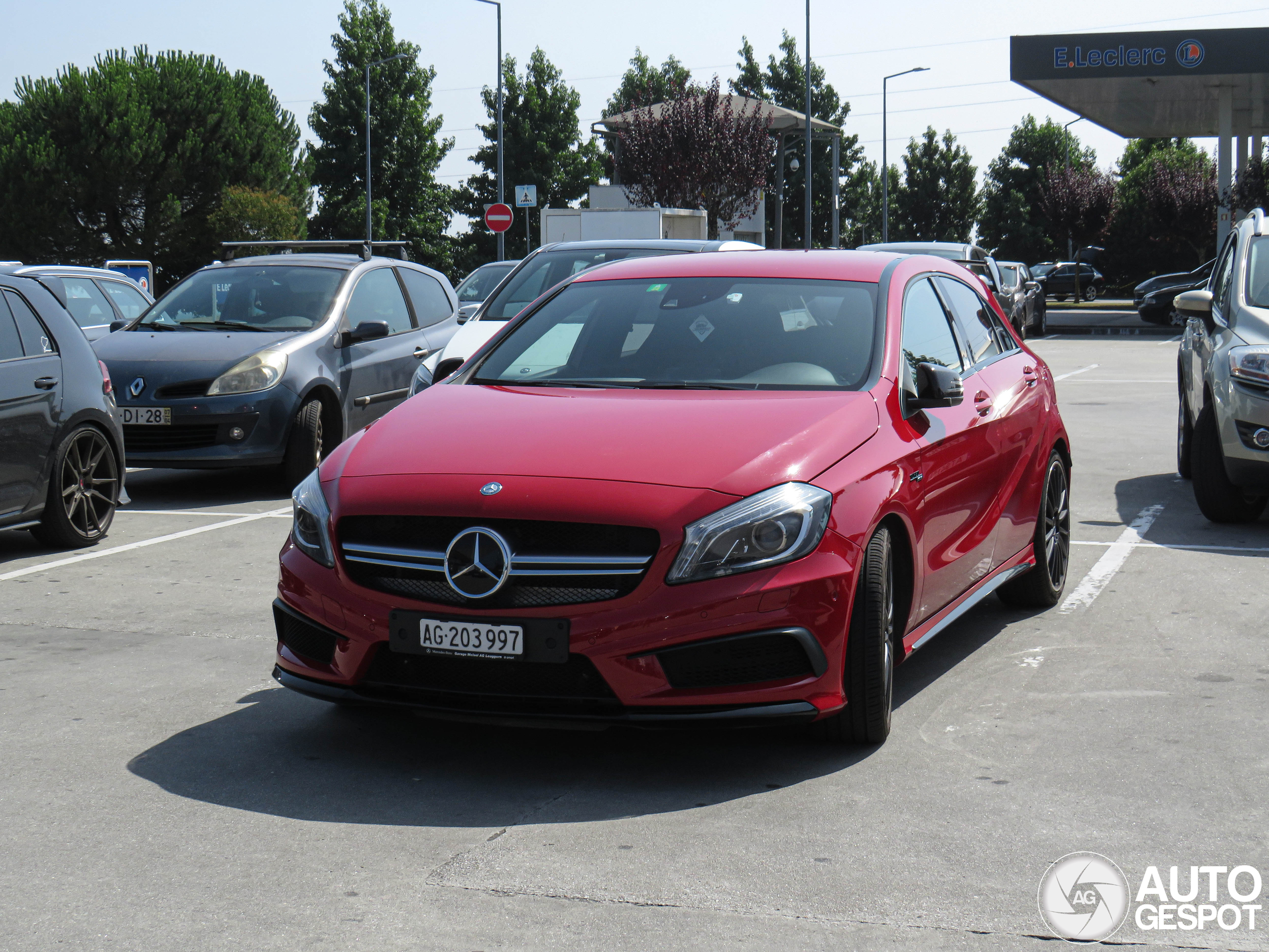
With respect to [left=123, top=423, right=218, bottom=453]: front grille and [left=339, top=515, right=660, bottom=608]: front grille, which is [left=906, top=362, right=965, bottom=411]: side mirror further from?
[left=123, top=423, right=218, bottom=453]: front grille

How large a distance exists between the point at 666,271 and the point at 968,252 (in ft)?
61.1

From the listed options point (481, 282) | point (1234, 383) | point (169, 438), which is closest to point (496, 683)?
point (1234, 383)

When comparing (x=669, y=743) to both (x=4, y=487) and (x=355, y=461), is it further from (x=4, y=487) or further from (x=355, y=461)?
(x=4, y=487)

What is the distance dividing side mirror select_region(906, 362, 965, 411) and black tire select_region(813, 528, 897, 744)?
2.12 feet

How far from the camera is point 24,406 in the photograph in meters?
8.05

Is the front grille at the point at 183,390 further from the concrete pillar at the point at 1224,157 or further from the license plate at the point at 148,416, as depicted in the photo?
the concrete pillar at the point at 1224,157

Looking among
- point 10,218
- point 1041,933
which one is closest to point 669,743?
point 1041,933

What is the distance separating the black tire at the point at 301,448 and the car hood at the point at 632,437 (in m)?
5.58

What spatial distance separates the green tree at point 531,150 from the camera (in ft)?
240

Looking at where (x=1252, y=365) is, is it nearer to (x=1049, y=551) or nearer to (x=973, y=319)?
(x=1049, y=551)

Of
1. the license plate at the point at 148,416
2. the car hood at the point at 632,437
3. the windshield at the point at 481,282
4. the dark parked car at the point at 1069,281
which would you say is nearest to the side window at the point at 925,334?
the car hood at the point at 632,437

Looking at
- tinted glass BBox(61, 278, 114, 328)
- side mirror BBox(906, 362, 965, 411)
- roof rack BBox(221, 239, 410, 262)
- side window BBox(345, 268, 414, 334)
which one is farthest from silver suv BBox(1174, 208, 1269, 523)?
tinted glass BBox(61, 278, 114, 328)

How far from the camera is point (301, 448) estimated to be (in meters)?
10.6

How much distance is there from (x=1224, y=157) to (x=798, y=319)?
110ft
